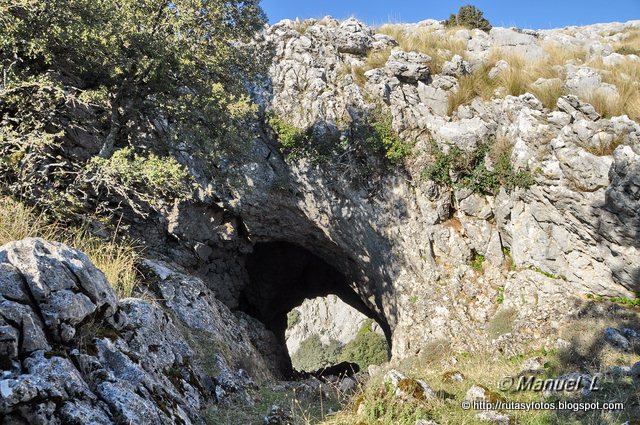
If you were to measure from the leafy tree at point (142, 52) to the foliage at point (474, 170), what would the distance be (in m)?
6.03

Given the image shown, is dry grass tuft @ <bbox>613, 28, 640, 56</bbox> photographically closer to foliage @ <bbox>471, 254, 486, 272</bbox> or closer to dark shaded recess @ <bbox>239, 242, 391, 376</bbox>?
foliage @ <bbox>471, 254, 486, 272</bbox>

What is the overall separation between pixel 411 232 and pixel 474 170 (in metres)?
2.61

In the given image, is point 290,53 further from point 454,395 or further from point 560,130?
point 454,395

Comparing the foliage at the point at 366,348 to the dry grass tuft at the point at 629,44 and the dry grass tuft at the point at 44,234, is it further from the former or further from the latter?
the dry grass tuft at the point at 44,234

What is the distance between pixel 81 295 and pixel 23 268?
648mm

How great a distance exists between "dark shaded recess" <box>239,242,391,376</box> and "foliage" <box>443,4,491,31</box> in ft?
42.9

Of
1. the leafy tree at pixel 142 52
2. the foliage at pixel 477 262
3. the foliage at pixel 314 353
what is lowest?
the foliage at pixel 314 353

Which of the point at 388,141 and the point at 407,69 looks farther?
the point at 407,69

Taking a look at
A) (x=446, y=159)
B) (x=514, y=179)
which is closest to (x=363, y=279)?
(x=446, y=159)

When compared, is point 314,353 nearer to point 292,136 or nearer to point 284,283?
point 284,283

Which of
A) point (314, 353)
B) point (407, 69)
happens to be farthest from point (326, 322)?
point (407, 69)

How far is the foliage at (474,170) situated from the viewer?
1184 centimetres

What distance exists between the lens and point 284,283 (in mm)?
19062

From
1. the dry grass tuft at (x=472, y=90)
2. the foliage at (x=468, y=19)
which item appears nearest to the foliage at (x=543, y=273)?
the dry grass tuft at (x=472, y=90)
